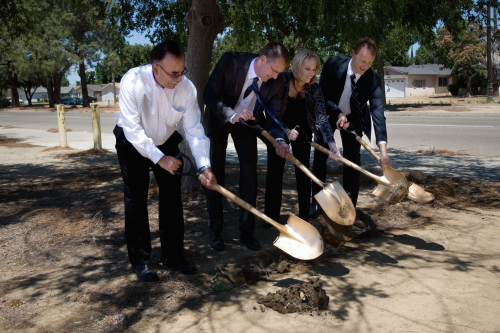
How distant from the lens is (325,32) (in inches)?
291

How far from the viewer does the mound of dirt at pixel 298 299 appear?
10.1 feet

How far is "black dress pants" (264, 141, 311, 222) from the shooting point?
4.63 metres

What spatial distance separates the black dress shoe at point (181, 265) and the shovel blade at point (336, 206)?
4.01 feet

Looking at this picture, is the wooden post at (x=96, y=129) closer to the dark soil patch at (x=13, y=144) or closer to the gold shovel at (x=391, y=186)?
the dark soil patch at (x=13, y=144)

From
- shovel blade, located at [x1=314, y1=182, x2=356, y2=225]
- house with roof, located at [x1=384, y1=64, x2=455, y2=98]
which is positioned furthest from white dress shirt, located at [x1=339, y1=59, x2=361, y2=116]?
house with roof, located at [x1=384, y1=64, x2=455, y2=98]

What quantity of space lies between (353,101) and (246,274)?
2087mm

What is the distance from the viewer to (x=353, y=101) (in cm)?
473

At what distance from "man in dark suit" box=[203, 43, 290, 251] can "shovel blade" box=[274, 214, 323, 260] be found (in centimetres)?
58

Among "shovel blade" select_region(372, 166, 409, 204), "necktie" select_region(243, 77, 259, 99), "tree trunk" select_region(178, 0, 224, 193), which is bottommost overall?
"shovel blade" select_region(372, 166, 409, 204)

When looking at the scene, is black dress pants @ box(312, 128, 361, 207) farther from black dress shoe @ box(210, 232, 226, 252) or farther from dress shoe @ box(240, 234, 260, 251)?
black dress shoe @ box(210, 232, 226, 252)

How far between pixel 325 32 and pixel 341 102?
9.80 feet

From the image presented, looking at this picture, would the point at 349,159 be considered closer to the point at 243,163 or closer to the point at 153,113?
the point at 243,163

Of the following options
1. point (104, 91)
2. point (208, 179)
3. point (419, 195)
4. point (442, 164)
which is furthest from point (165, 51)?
point (104, 91)

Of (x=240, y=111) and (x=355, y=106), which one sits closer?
(x=240, y=111)
